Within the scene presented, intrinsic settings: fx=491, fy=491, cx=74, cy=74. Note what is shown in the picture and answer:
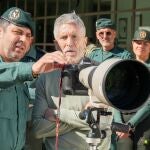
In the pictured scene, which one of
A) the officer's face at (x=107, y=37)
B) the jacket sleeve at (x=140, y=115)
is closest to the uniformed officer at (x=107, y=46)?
the officer's face at (x=107, y=37)

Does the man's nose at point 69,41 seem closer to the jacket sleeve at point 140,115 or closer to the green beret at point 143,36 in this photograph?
the jacket sleeve at point 140,115

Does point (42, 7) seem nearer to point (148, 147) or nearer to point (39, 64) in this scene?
point (148, 147)

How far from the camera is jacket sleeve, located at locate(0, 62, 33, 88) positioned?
6.29 ft

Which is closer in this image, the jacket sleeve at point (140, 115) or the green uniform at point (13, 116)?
the green uniform at point (13, 116)

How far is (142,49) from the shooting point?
15.0ft

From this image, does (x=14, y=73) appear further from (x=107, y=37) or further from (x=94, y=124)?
(x=107, y=37)

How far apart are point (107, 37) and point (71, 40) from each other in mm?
2542

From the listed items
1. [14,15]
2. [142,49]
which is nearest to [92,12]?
[142,49]

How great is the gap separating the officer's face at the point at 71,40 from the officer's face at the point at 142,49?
2.05 m

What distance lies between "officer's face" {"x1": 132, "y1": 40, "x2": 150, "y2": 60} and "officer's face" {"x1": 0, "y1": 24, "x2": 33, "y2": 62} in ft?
7.74

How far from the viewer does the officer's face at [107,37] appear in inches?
194

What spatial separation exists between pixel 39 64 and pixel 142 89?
1.41ft

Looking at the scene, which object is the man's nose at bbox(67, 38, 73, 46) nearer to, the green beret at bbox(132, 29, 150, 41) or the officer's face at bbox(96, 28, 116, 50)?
the green beret at bbox(132, 29, 150, 41)

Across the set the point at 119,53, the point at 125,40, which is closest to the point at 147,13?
the point at 125,40
